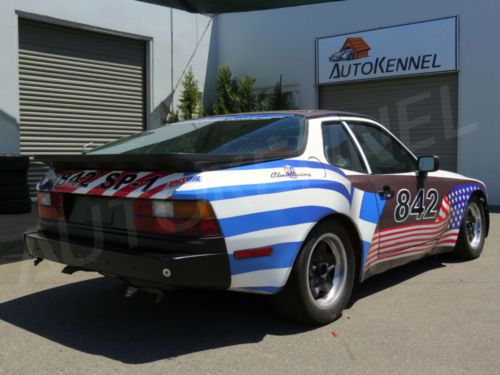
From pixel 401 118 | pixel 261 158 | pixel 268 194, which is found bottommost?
pixel 268 194

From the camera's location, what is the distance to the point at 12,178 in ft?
31.1

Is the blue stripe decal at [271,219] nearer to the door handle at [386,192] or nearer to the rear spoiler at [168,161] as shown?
the rear spoiler at [168,161]

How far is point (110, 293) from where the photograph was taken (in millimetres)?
4828

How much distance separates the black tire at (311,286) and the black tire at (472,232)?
242 centimetres

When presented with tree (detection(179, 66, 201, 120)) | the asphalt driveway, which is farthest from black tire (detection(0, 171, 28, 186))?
tree (detection(179, 66, 201, 120))

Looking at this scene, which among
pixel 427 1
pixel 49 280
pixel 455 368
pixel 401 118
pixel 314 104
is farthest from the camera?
pixel 314 104

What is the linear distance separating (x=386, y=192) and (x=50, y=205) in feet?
8.86

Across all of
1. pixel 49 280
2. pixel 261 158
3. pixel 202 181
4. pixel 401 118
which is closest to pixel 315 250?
pixel 261 158

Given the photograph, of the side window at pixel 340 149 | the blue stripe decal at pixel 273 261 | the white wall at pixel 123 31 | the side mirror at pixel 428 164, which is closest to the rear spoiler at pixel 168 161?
the side window at pixel 340 149

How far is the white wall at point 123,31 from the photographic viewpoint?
10.6m

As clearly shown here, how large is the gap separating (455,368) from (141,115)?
37.4 ft

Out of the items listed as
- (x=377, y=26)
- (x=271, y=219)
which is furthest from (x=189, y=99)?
(x=271, y=219)

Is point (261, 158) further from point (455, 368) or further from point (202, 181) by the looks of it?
point (455, 368)

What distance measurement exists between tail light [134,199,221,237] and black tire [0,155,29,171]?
22.6 feet
